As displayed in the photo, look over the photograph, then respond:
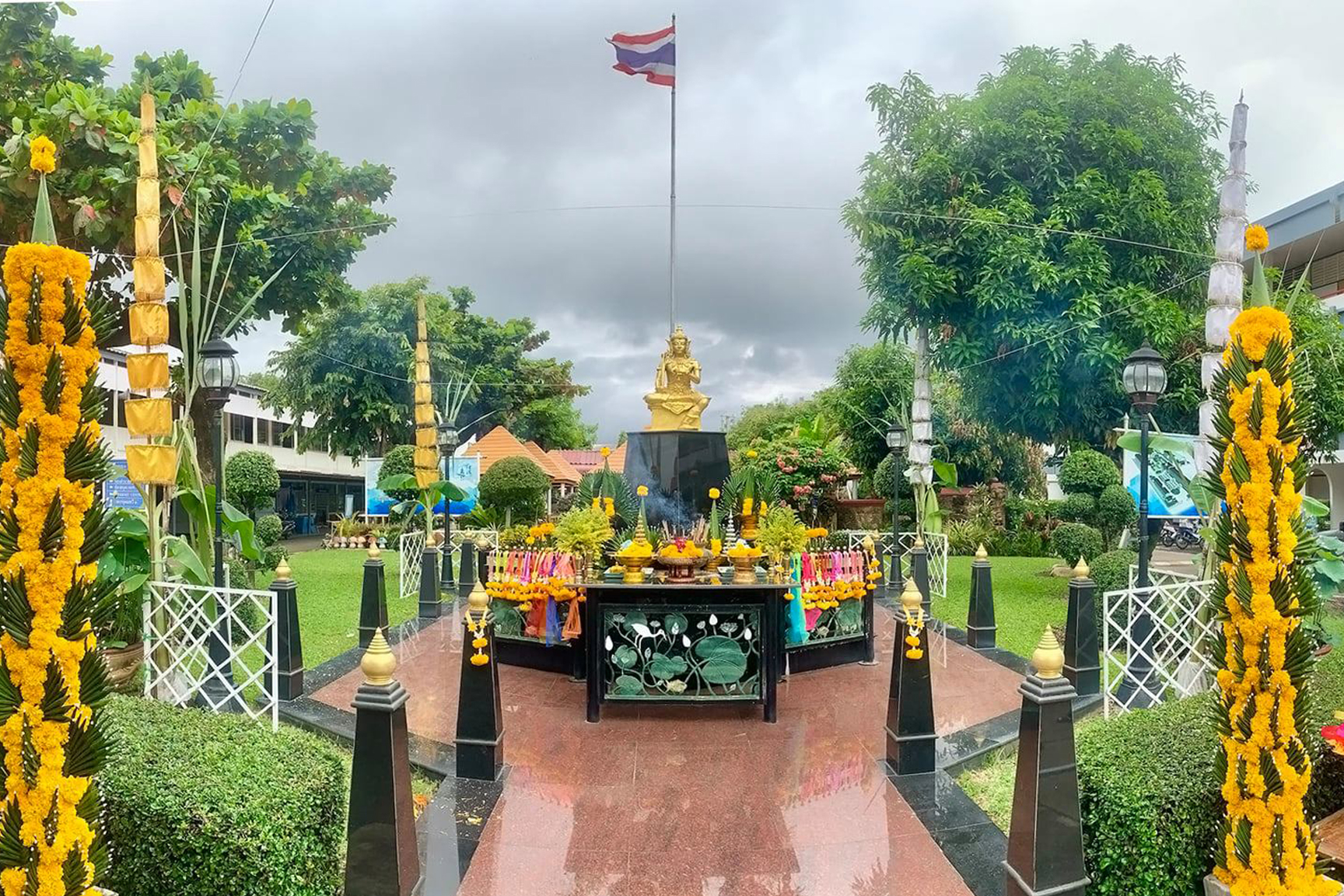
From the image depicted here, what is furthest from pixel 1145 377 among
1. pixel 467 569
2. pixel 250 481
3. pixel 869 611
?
pixel 250 481

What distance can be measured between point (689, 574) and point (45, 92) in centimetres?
957

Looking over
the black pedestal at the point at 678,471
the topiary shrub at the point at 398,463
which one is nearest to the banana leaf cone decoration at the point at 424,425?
the black pedestal at the point at 678,471

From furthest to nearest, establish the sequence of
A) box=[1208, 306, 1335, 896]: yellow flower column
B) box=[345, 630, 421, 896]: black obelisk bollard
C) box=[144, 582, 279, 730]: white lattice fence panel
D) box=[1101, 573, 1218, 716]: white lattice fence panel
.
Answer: box=[1101, 573, 1218, 716]: white lattice fence panel
box=[144, 582, 279, 730]: white lattice fence panel
box=[345, 630, 421, 896]: black obelisk bollard
box=[1208, 306, 1335, 896]: yellow flower column

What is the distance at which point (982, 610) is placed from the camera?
784cm

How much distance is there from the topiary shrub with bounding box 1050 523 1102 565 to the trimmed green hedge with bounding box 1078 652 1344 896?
793 cm

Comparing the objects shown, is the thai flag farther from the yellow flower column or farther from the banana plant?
the yellow flower column

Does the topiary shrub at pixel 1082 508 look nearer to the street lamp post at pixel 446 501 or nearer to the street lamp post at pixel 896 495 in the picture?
the street lamp post at pixel 896 495

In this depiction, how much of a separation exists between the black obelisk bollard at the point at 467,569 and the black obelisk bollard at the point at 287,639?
4.79m

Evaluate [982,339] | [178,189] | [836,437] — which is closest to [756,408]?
[836,437]

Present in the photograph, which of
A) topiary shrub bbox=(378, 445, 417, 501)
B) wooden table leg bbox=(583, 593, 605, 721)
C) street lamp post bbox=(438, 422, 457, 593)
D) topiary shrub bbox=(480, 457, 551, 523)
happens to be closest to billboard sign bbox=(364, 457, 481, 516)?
topiary shrub bbox=(378, 445, 417, 501)

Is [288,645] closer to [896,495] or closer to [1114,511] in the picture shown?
[896,495]

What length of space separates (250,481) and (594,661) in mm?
8929

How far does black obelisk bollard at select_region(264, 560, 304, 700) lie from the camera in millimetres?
5938

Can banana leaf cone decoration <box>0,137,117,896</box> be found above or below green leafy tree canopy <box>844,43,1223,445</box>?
below
